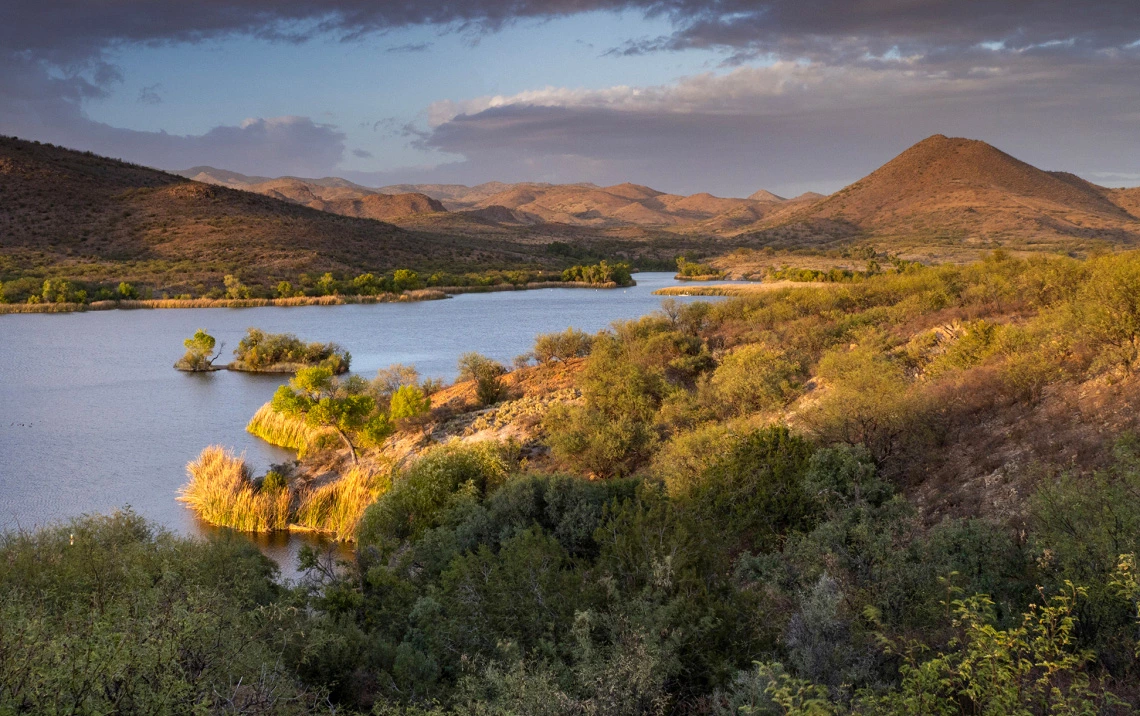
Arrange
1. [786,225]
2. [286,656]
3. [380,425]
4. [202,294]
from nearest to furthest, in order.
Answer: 1. [286,656]
2. [380,425]
3. [202,294]
4. [786,225]

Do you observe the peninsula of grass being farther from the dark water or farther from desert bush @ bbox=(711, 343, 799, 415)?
desert bush @ bbox=(711, 343, 799, 415)

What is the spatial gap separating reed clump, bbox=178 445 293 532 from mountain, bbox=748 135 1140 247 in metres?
103

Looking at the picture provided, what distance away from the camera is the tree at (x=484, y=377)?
22.8m

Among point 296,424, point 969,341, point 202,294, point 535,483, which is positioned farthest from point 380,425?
point 202,294

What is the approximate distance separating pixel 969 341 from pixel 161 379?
32.0m

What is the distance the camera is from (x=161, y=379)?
33969 millimetres

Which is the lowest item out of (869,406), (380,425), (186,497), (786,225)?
(186,497)

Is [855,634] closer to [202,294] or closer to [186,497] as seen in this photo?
[186,497]

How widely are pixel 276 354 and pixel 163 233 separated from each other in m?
59.7

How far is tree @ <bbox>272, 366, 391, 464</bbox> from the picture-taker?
20456 mm

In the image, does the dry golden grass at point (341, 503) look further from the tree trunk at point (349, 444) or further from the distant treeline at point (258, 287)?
the distant treeline at point (258, 287)

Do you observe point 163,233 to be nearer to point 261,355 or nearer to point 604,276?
point 604,276

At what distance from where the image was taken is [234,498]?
A: 18.1 metres

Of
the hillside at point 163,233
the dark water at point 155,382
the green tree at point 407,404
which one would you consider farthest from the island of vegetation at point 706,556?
the hillside at point 163,233
